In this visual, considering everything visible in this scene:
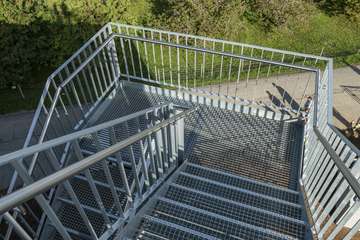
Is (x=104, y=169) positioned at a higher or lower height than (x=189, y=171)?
higher

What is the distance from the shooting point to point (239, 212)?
341 cm

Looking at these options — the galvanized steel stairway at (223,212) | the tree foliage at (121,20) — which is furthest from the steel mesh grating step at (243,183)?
the tree foliage at (121,20)

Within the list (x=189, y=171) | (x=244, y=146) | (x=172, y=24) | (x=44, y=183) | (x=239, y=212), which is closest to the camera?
(x=44, y=183)

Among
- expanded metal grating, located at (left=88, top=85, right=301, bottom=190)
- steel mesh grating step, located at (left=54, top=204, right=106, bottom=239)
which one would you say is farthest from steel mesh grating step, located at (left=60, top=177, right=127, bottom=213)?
expanded metal grating, located at (left=88, top=85, right=301, bottom=190)

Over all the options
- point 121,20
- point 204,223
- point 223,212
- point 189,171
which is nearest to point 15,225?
point 204,223

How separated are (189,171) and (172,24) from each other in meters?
5.71

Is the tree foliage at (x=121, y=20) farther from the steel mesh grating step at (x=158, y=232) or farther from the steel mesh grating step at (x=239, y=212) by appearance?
the steel mesh grating step at (x=158, y=232)

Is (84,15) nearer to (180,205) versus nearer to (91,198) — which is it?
(91,198)

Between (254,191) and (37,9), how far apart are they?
725 cm

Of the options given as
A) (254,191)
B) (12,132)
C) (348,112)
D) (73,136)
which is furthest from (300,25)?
(73,136)

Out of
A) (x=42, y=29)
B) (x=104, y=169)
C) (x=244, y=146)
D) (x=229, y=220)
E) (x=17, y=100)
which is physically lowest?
(x=17, y=100)

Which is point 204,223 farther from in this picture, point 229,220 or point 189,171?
point 189,171

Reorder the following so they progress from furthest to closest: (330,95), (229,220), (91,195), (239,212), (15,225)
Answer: (91,195)
(330,95)
(239,212)
(229,220)
(15,225)

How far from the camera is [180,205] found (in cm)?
321
